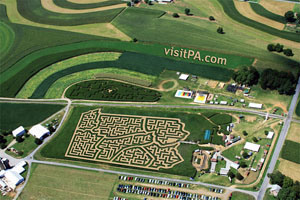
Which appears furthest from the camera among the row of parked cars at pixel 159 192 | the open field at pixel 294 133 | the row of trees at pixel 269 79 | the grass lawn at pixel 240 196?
the row of trees at pixel 269 79

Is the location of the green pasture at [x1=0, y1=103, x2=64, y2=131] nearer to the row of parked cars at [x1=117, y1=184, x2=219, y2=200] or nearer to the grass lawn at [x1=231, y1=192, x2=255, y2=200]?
the row of parked cars at [x1=117, y1=184, x2=219, y2=200]

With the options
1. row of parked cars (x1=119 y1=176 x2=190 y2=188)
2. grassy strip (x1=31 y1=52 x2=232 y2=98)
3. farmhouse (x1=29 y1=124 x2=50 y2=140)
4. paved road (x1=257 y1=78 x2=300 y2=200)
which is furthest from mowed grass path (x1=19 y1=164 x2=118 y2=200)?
paved road (x1=257 y1=78 x2=300 y2=200)

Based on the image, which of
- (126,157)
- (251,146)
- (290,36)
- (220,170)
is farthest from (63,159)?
(290,36)

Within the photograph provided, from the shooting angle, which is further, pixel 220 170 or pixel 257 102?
pixel 257 102

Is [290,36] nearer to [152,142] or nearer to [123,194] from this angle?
[152,142]

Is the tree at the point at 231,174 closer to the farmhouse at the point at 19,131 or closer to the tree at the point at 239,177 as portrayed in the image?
the tree at the point at 239,177

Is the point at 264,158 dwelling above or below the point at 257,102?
below

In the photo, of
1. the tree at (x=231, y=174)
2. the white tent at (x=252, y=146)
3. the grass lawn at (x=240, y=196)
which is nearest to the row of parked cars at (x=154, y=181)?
the tree at (x=231, y=174)
